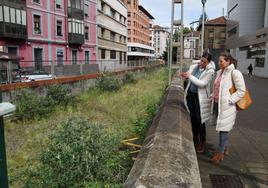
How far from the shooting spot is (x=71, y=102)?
1093 centimetres

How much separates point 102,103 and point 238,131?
5721mm

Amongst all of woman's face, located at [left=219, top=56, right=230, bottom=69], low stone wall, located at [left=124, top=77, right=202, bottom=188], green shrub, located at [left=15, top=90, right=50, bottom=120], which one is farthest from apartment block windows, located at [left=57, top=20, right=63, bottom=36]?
low stone wall, located at [left=124, top=77, right=202, bottom=188]

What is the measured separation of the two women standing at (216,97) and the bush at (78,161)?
182 cm

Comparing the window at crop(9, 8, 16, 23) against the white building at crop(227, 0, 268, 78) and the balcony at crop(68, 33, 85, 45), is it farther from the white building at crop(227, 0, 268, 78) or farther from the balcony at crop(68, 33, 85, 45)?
the white building at crop(227, 0, 268, 78)

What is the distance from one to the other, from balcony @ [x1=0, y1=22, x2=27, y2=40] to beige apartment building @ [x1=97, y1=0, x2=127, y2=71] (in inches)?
671

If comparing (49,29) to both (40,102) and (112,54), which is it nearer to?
(112,54)

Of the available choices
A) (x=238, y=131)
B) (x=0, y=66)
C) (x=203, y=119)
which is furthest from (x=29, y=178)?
(x=0, y=66)

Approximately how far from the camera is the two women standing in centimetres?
459

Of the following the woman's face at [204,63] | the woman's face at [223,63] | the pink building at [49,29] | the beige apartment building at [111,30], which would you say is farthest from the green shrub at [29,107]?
the beige apartment building at [111,30]

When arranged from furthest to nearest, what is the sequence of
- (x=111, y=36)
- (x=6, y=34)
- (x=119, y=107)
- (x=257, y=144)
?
(x=111, y=36)
(x=6, y=34)
(x=119, y=107)
(x=257, y=144)

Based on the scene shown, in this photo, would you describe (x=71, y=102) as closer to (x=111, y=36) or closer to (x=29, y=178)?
(x=29, y=178)

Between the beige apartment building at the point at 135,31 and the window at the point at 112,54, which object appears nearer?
the window at the point at 112,54

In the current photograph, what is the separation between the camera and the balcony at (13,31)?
26.2 metres

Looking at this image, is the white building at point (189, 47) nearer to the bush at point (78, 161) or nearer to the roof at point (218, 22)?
the bush at point (78, 161)
